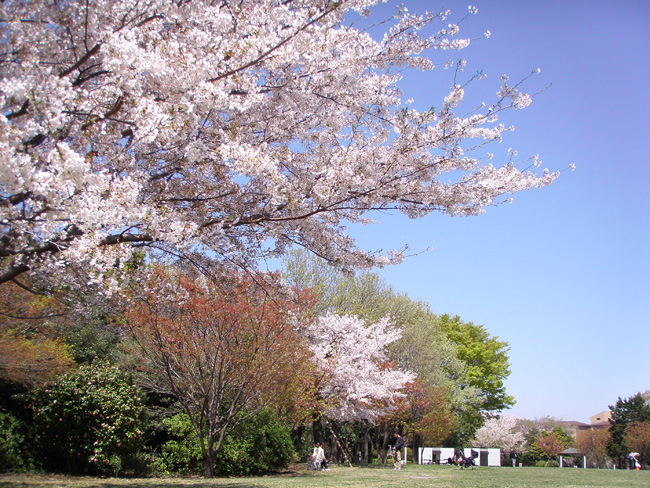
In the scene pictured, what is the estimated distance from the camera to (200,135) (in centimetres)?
516

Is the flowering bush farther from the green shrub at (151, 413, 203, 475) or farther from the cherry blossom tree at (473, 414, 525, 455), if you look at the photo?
the cherry blossom tree at (473, 414, 525, 455)

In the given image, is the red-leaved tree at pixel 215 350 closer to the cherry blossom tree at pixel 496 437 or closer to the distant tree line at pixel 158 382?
the distant tree line at pixel 158 382

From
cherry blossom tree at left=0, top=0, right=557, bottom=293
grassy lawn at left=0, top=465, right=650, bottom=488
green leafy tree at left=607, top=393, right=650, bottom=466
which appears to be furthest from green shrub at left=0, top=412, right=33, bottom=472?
green leafy tree at left=607, top=393, right=650, bottom=466

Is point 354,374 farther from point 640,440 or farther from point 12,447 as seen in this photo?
point 640,440

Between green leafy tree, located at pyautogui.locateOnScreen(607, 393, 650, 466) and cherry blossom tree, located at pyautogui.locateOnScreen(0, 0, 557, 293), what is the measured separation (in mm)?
52133

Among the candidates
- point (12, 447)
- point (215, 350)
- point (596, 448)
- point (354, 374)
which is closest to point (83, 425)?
point (12, 447)

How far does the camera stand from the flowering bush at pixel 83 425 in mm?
13008

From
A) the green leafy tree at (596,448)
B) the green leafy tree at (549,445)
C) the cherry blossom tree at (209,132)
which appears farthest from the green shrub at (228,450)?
the green leafy tree at (549,445)

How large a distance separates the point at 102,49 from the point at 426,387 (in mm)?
24370

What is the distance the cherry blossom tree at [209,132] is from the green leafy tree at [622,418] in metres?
52.1

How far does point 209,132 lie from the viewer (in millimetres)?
5055

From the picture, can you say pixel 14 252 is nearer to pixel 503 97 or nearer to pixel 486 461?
pixel 503 97

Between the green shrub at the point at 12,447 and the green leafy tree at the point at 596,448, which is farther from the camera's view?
the green leafy tree at the point at 596,448

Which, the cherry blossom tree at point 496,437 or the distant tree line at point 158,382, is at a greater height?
the distant tree line at point 158,382
